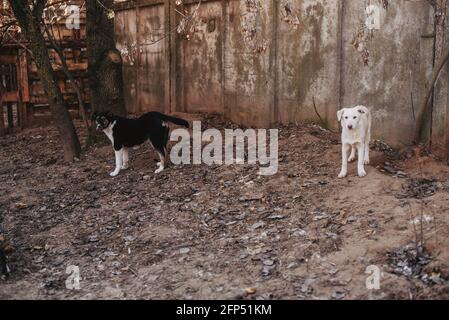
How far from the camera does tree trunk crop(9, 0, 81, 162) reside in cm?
942

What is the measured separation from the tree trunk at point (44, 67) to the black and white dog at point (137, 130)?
1.21 metres

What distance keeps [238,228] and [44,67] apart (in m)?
5.00

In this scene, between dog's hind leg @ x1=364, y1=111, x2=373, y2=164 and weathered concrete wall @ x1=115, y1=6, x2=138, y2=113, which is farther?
weathered concrete wall @ x1=115, y1=6, x2=138, y2=113

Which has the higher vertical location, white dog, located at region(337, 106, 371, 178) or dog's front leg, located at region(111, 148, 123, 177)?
white dog, located at region(337, 106, 371, 178)

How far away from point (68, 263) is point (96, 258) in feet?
0.97

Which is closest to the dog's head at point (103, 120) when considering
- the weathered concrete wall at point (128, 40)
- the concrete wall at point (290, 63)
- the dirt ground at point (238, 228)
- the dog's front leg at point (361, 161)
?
the dirt ground at point (238, 228)

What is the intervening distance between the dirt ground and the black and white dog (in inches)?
12.4

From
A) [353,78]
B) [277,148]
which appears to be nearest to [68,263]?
[277,148]

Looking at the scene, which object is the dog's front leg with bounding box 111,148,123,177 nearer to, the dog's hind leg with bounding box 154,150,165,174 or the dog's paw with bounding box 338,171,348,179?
the dog's hind leg with bounding box 154,150,165,174

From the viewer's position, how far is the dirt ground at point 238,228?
527 cm

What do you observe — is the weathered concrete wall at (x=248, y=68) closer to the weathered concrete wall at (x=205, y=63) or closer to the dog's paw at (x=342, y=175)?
the weathered concrete wall at (x=205, y=63)

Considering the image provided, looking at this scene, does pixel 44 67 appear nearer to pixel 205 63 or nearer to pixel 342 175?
pixel 205 63

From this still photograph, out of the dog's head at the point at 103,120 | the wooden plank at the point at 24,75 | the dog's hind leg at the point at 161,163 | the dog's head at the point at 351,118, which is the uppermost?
the wooden plank at the point at 24,75

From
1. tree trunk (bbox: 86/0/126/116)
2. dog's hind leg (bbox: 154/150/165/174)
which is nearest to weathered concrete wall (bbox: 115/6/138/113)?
tree trunk (bbox: 86/0/126/116)
